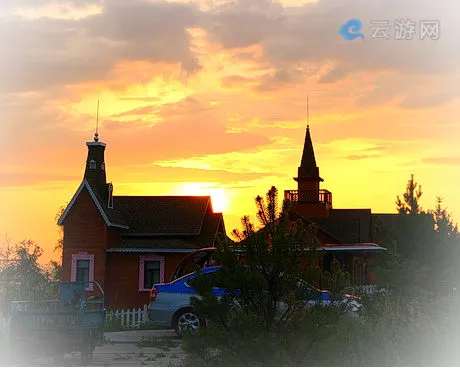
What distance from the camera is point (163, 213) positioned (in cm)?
3356

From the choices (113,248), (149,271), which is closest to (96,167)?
(113,248)

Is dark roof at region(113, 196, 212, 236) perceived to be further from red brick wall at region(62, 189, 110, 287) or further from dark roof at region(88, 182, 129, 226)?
red brick wall at region(62, 189, 110, 287)

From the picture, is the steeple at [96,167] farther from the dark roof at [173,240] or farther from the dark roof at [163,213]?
the dark roof at [173,240]

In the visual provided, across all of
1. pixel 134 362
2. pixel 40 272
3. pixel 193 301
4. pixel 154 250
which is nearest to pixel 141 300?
pixel 154 250

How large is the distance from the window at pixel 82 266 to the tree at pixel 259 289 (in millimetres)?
21357

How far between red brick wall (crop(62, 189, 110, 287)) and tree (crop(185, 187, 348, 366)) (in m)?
21.1

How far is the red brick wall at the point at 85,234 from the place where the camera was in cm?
3117

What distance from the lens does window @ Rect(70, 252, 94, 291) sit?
31.3 metres

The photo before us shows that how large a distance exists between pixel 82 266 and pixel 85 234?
4.88 ft

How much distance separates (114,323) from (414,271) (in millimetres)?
10300

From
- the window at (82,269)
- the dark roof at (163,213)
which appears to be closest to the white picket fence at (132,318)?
the window at (82,269)

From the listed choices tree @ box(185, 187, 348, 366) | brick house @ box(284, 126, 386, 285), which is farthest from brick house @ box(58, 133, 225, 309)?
tree @ box(185, 187, 348, 366)

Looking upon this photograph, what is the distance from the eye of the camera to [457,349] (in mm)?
11242

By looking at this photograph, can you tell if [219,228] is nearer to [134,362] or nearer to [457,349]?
[134,362]
